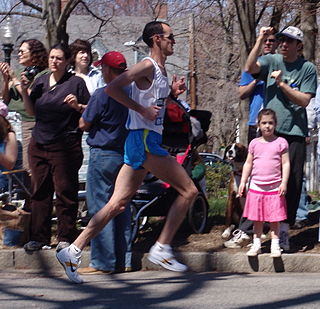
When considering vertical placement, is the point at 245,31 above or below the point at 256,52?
above

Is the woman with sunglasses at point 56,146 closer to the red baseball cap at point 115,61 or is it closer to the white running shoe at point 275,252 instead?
the red baseball cap at point 115,61

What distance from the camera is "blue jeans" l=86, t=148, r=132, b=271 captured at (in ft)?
26.5

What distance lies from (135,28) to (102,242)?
2936 centimetres

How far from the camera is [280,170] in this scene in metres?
8.33

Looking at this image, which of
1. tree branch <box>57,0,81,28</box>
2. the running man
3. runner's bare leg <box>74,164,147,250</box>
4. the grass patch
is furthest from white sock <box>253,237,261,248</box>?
tree branch <box>57,0,81,28</box>

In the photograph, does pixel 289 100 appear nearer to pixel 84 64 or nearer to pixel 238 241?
pixel 238 241

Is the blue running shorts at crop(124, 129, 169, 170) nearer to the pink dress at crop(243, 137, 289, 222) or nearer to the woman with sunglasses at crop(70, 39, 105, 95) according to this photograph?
the pink dress at crop(243, 137, 289, 222)

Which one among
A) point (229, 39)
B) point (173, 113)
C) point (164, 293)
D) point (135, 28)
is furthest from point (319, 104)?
point (135, 28)

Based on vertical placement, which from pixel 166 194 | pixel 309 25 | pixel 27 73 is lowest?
pixel 166 194

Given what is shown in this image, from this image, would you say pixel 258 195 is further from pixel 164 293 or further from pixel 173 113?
pixel 164 293

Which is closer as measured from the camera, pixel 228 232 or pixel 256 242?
pixel 256 242

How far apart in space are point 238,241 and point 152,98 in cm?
236

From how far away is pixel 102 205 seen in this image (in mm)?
8109

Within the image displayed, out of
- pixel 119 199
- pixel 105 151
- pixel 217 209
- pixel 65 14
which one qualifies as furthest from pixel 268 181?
pixel 65 14
